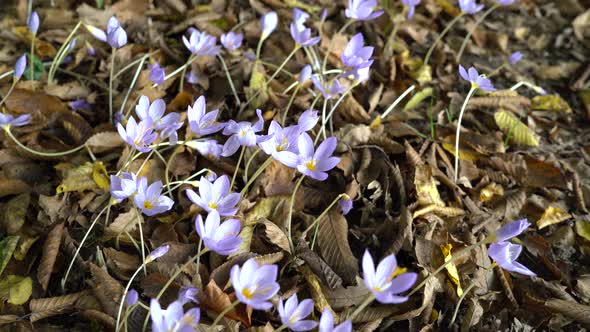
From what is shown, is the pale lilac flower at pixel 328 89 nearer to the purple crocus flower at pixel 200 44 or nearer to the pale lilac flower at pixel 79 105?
the purple crocus flower at pixel 200 44

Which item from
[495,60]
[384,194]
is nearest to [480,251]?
[384,194]

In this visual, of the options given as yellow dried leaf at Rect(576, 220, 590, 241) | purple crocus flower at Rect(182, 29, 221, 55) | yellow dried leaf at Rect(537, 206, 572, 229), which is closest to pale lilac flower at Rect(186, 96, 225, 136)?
purple crocus flower at Rect(182, 29, 221, 55)

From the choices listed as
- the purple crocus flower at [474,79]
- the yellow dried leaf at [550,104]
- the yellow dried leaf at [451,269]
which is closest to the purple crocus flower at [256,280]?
the yellow dried leaf at [451,269]

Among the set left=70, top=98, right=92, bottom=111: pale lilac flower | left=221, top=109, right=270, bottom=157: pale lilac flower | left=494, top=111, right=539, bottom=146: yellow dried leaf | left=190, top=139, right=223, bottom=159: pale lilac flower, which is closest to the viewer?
left=221, top=109, right=270, bottom=157: pale lilac flower

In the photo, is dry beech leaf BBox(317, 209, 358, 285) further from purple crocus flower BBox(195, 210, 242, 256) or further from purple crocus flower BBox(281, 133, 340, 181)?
purple crocus flower BBox(195, 210, 242, 256)

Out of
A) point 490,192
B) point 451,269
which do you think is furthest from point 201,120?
point 490,192

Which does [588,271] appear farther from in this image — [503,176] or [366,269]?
[366,269]
